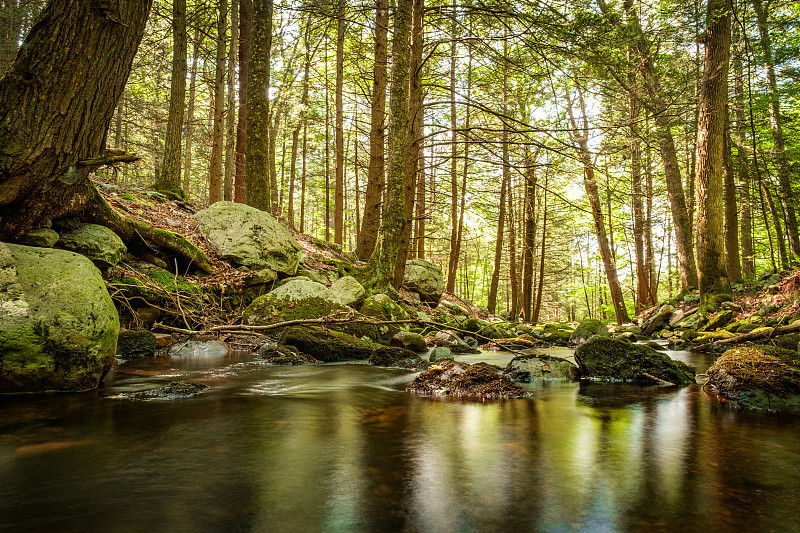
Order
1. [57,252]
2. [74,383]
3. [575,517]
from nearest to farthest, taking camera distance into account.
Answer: [575,517], [74,383], [57,252]

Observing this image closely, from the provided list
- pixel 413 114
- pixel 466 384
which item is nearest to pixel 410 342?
pixel 466 384

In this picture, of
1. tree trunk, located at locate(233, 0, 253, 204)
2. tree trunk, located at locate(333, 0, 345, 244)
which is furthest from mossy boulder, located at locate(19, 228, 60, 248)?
tree trunk, located at locate(333, 0, 345, 244)

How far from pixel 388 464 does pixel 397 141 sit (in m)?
8.10

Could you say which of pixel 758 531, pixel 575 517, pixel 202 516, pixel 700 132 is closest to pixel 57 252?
pixel 202 516

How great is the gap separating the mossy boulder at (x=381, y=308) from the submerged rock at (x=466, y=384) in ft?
11.6

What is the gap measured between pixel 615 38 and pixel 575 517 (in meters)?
8.29

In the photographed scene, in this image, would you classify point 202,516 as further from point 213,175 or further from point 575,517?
point 213,175

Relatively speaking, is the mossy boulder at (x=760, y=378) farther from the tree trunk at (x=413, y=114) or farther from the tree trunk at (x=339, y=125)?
the tree trunk at (x=339, y=125)

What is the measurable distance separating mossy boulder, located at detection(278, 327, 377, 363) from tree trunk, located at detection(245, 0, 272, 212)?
488cm

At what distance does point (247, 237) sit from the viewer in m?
9.77

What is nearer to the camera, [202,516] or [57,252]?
[202,516]

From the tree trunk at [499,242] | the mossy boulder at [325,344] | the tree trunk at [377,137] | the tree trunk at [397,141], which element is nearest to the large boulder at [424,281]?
the tree trunk at [377,137]

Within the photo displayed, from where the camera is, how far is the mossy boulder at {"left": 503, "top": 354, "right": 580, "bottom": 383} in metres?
6.29

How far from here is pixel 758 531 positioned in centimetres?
207
